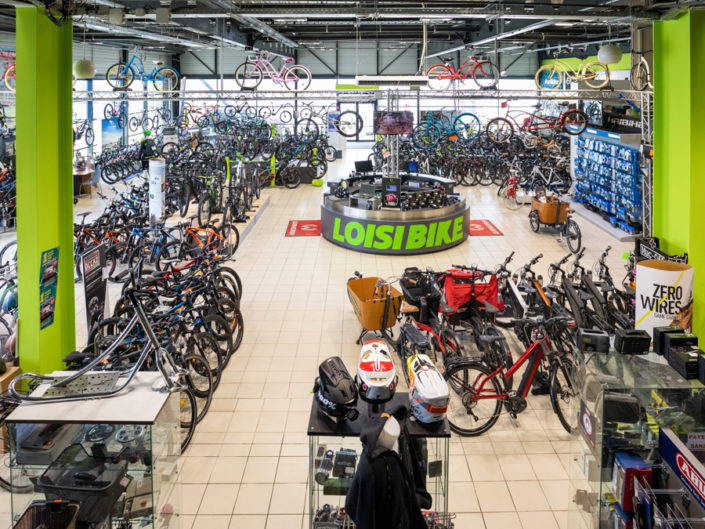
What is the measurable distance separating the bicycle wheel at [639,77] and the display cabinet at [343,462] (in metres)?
7.54

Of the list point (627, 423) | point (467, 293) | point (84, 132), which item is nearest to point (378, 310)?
point (467, 293)

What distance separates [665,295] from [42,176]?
17.2 feet

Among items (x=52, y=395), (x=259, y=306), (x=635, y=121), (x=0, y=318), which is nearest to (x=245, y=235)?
(x=259, y=306)

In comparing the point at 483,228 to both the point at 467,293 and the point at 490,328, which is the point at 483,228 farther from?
the point at 490,328

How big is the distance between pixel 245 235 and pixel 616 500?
10308 mm

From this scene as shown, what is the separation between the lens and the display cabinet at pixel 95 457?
305 centimetres

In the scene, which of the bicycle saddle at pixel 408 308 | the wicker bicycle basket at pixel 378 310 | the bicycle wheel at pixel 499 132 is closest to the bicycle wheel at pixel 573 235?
the bicycle wheel at pixel 499 132

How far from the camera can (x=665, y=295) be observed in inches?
211

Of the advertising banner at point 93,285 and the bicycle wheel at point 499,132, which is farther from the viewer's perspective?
the bicycle wheel at point 499,132

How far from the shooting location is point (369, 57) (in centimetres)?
2623

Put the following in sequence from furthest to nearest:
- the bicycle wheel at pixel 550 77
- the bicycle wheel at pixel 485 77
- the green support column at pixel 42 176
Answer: the bicycle wheel at pixel 550 77 → the bicycle wheel at pixel 485 77 → the green support column at pixel 42 176

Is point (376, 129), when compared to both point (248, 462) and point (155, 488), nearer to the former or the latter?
point (248, 462)

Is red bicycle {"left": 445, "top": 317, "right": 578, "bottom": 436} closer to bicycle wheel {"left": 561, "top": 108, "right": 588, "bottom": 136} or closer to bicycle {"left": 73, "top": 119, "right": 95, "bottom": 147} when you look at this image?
bicycle wheel {"left": 561, "top": 108, "right": 588, "bottom": 136}

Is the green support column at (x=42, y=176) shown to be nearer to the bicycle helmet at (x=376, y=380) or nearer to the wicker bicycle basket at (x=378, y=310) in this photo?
the wicker bicycle basket at (x=378, y=310)
